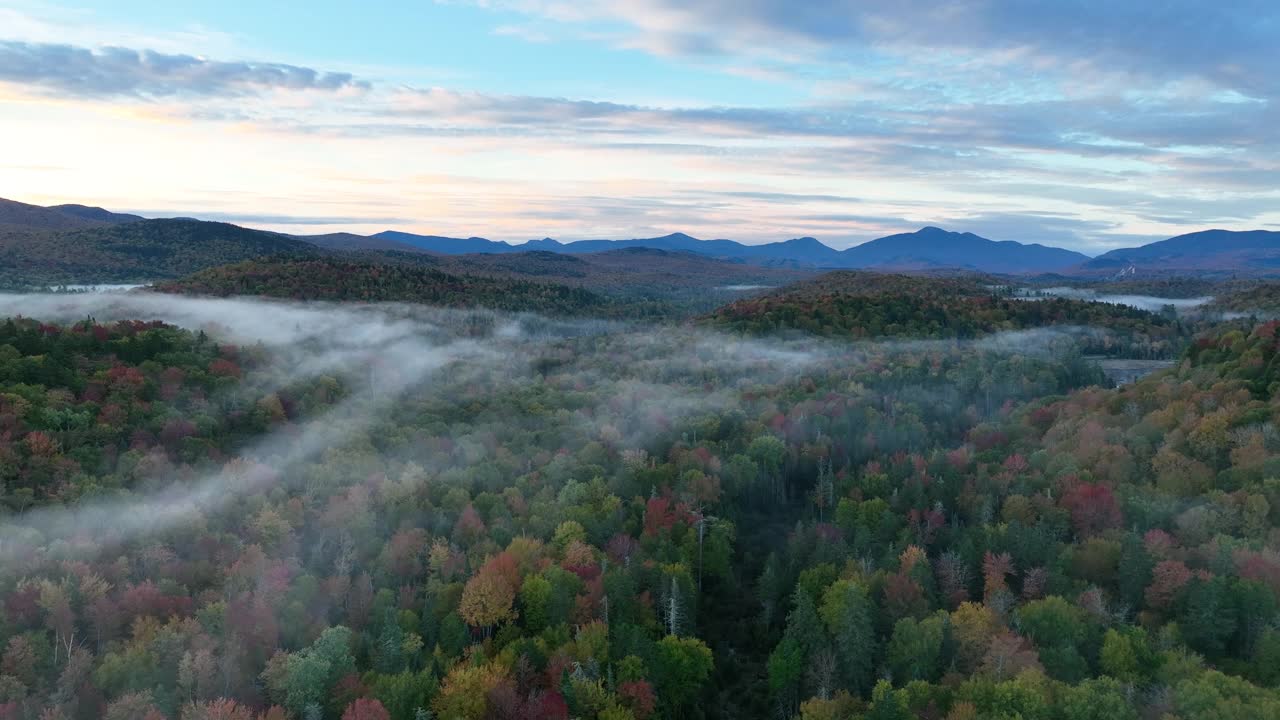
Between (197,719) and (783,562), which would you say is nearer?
(197,719)

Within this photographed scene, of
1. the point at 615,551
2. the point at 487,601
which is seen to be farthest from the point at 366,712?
the point at 615,551

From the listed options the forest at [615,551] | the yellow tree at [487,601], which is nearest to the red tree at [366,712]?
the forest at [615,551]

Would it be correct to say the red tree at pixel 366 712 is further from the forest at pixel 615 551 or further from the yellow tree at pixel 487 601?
the yellow tree at pixel 487 601

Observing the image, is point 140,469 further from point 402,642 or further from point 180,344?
point 180,344

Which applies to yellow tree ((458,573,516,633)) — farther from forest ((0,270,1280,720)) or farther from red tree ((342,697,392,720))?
red tree ((342,697,392,720))

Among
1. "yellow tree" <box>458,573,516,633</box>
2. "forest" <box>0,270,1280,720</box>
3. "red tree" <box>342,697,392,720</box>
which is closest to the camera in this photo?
"red tree" <box>342,697,392,720</box>

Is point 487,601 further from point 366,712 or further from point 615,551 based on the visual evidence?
point 615,551

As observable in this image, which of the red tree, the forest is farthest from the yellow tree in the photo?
the red tree

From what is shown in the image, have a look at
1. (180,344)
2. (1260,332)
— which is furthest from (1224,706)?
(180,344)
